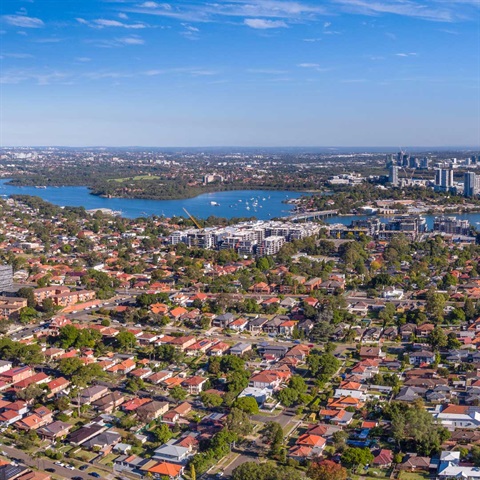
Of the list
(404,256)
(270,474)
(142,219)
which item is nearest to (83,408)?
(270,474)

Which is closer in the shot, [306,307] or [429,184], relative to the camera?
[306,307]

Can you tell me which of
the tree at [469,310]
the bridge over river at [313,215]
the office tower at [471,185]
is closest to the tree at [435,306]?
the tree at [469,310]

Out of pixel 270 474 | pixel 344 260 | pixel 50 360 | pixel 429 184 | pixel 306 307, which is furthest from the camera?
pixel 429 184

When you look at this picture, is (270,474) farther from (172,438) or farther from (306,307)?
(306,307)

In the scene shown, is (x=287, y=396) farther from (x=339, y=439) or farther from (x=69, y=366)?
(x=69, y=366)

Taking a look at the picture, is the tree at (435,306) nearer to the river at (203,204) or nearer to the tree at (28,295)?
the tree at (28,295)

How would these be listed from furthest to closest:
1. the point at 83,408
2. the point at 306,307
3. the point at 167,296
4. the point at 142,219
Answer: the point at 142,219
the point at 167,296
the point at 306,307
the point at 83,408

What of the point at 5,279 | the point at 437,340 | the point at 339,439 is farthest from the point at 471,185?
the point at 339,439
